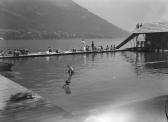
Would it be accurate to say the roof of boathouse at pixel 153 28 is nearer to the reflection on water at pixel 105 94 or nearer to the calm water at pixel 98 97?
the calm water at pixel 98 97

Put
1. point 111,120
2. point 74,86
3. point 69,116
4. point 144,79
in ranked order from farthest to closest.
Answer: point 144,79 < point 74,86 < point 69,116 < point 111,120

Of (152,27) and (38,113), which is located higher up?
(152,27)

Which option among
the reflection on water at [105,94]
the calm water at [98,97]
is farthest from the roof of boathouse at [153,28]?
the reflection on water at [105,94]

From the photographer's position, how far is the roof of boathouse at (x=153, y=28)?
2837 inches

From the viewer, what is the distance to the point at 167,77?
3155cm

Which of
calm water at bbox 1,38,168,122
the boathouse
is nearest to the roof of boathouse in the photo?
the boathouse

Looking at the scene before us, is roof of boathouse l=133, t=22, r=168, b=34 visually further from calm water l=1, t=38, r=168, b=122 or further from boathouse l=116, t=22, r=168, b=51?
calm water l=1, t=38, r=168, b=122

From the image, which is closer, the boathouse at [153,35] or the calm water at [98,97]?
the calm water at [98,97]

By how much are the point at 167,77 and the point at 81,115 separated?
18.4 m

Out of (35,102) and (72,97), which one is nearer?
(35,102)

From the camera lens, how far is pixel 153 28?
73.5 meters

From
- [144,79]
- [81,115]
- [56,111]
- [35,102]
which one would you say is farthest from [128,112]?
[144,79]

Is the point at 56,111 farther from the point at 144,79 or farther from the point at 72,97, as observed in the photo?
the point at 144,79

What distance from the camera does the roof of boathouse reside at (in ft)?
236
